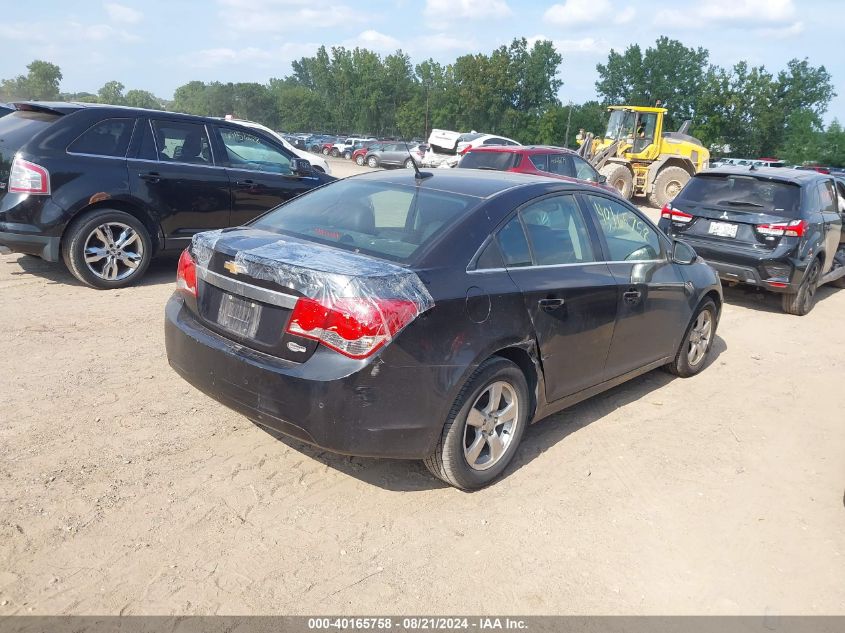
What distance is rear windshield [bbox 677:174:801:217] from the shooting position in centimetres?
802

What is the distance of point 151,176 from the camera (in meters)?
6.97

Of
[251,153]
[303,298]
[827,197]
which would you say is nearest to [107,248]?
[251,153]

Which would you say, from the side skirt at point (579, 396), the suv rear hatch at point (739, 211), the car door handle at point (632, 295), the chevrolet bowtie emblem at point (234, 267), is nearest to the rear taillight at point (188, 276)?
the chevrolet bowtie emblem at point (234, 267)

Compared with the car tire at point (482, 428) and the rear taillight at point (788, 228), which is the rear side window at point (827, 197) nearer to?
Result: the rear taillight at point (788, 228)

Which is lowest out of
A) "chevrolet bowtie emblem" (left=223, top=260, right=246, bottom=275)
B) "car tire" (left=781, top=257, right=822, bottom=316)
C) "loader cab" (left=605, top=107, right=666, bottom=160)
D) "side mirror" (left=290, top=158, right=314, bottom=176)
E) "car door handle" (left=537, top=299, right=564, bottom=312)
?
"car tire" (left=781, top=257, right=822, bottom=316)

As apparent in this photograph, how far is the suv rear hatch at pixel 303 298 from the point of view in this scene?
9.95ft

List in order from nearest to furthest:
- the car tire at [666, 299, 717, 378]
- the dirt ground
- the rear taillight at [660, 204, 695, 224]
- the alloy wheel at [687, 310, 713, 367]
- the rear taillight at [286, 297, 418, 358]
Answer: the dirt ground
the rear taillight at [286, 297, 418, 358]
the car tire at [666, 299, 717, 378]
the alloy wheel at [687, 310, 713, 367]
the rear taillight at [660, 204, 695, 224]

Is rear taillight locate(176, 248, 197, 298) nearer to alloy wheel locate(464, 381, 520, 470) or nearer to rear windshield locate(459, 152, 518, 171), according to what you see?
alloy wheel locate(464, 381, 520, 470)

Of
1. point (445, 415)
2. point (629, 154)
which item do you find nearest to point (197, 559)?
point (445, 415)

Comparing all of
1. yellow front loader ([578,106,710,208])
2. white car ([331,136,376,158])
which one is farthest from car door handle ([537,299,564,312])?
white car ([331,136,376,158])

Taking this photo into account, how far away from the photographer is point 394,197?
4102mm

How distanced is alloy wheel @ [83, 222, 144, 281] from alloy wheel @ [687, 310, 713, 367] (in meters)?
5.40

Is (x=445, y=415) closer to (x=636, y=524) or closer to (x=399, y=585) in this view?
(x=399, y=585)

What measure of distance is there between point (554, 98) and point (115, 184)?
226 feet
